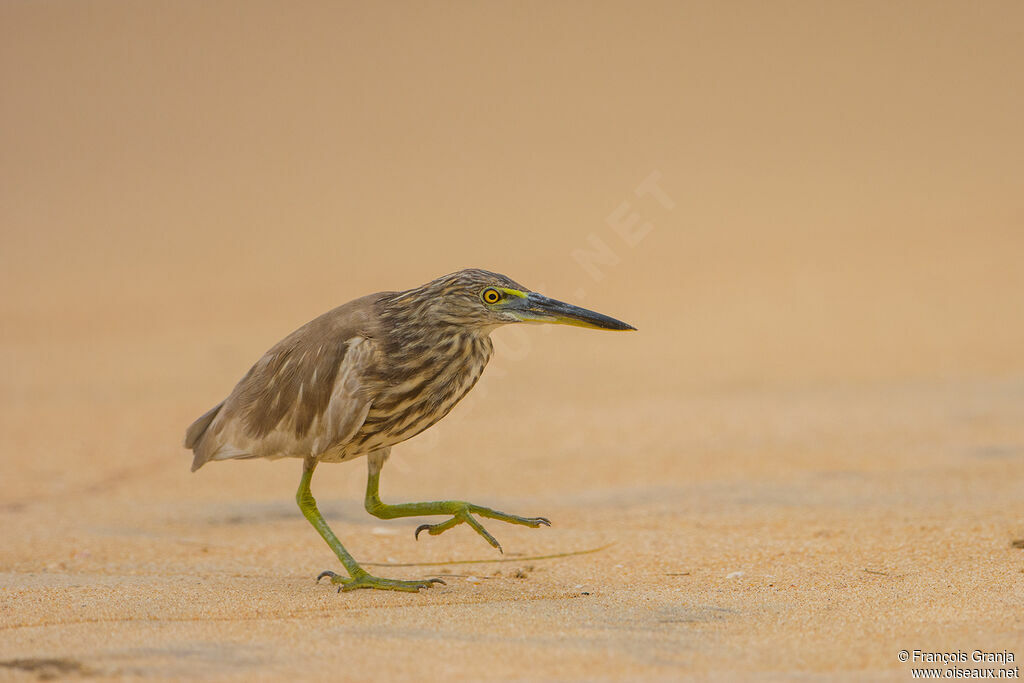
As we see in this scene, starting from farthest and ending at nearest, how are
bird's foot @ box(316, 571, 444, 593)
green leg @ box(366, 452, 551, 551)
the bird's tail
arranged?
1. the bird's tail
2. green leg @ box(366, 452, 551, 551)
3. bird's foot @ box(316, 571, 444, 593)

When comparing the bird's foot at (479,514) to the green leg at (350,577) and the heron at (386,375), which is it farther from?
the green leg at (350,577)

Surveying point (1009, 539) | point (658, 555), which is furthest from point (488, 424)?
point (1009, 539)

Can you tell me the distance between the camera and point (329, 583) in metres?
5.34

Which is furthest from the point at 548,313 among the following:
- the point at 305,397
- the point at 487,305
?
the point at 305,397

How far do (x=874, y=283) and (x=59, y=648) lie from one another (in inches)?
621

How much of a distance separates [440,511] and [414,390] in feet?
2.28

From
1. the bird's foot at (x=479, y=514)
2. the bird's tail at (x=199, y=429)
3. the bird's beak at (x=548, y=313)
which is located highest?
the bird's beak at (x=548, y=313)

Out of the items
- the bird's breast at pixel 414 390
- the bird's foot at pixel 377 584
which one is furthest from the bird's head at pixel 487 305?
the bird's foot at pixel 377 584

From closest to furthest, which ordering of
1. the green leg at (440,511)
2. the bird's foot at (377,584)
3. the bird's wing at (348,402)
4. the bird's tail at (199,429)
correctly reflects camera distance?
the bird's wing at (348,402)
the bird's foot at (377,584)
the green leg at (440,511)
the bird's tail at (199,429)

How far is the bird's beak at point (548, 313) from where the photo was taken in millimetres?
5129

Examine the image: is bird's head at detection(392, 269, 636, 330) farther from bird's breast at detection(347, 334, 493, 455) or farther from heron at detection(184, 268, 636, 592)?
bird's breast at detection(347, 334, 493, 455)

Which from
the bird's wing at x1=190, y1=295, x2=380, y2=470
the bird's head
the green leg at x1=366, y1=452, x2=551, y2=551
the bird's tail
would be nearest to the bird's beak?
the bird's head

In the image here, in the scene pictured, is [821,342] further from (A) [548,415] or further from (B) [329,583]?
(B) [329,583]

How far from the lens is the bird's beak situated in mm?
5129
